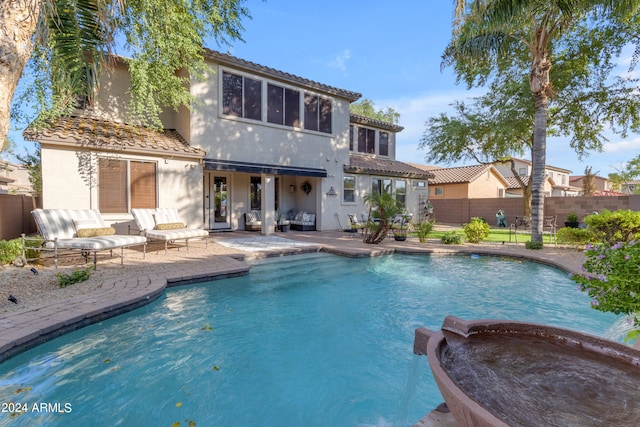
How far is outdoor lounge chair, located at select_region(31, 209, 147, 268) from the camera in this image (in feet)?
23.3

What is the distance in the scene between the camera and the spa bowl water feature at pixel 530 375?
154 cm

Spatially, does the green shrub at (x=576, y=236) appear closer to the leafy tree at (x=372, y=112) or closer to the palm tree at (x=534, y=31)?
the palm tree at (x=534, y=31)

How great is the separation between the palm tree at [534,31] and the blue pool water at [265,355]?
20.8 feet

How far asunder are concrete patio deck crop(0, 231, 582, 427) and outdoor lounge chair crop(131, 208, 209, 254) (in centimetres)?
57

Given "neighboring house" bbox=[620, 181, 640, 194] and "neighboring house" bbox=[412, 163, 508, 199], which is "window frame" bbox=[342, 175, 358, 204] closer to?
"neighboring house" bbox=[412, 163, 508, 199]

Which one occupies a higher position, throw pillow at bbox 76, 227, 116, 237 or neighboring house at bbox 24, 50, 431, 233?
neighboring house at bbox 24, 50, 431, 233

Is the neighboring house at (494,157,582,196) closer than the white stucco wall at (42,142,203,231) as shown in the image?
No

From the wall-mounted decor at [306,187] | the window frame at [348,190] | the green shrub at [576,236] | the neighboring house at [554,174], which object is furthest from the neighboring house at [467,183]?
the green shrub at [576,236]

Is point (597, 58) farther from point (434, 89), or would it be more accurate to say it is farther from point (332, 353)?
point (332, 353)

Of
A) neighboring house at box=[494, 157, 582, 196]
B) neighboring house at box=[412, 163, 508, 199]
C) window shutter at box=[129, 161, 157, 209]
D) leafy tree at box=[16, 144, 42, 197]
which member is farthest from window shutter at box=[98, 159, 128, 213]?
neighboring house at box=[494, 157, 582, 196]

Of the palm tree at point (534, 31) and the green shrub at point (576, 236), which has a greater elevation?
the palm tree at point (534, 31)

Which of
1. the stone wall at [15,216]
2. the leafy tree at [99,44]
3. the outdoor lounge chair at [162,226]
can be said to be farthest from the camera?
the stone wall at [15,216]

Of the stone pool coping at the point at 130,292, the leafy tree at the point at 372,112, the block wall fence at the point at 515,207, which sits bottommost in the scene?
the stone pool coping at the point at 130,292

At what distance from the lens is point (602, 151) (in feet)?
62.0
